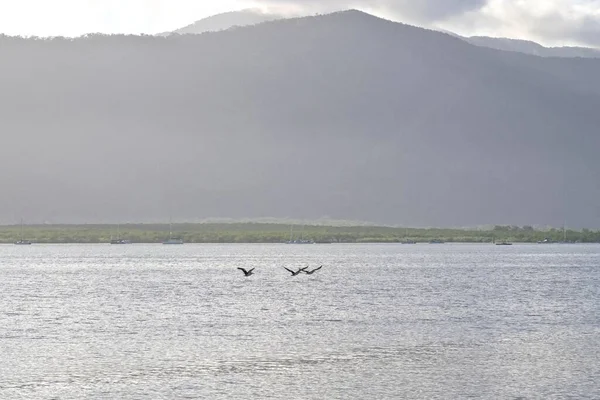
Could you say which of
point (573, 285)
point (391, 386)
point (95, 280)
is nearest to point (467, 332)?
point (391, 386)

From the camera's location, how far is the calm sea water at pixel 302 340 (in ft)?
129

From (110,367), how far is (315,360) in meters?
7.87

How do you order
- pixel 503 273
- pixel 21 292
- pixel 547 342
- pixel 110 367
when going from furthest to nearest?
pixel 503 273 → pixel 21 292 → pixel 547 342 → pixel 110 367

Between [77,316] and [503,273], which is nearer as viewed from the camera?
[77,316]

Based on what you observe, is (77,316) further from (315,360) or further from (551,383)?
(551,383)

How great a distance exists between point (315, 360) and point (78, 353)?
10.0 meters

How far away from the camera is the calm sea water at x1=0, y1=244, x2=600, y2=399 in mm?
39375

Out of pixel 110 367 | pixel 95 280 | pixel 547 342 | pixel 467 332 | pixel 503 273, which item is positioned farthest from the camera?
pixel 503 273

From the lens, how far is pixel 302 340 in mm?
52312

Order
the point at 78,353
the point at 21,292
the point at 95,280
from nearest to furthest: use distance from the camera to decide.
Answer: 1. the point at 78,353
2. the point at 21,292
3. the point at 95,280

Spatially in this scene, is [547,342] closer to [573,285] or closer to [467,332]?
[467,332]

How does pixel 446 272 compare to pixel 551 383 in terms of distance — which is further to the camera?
pixel 446 272

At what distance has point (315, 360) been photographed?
4528 centimetres

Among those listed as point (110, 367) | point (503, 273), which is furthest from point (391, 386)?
point (503, 273)
